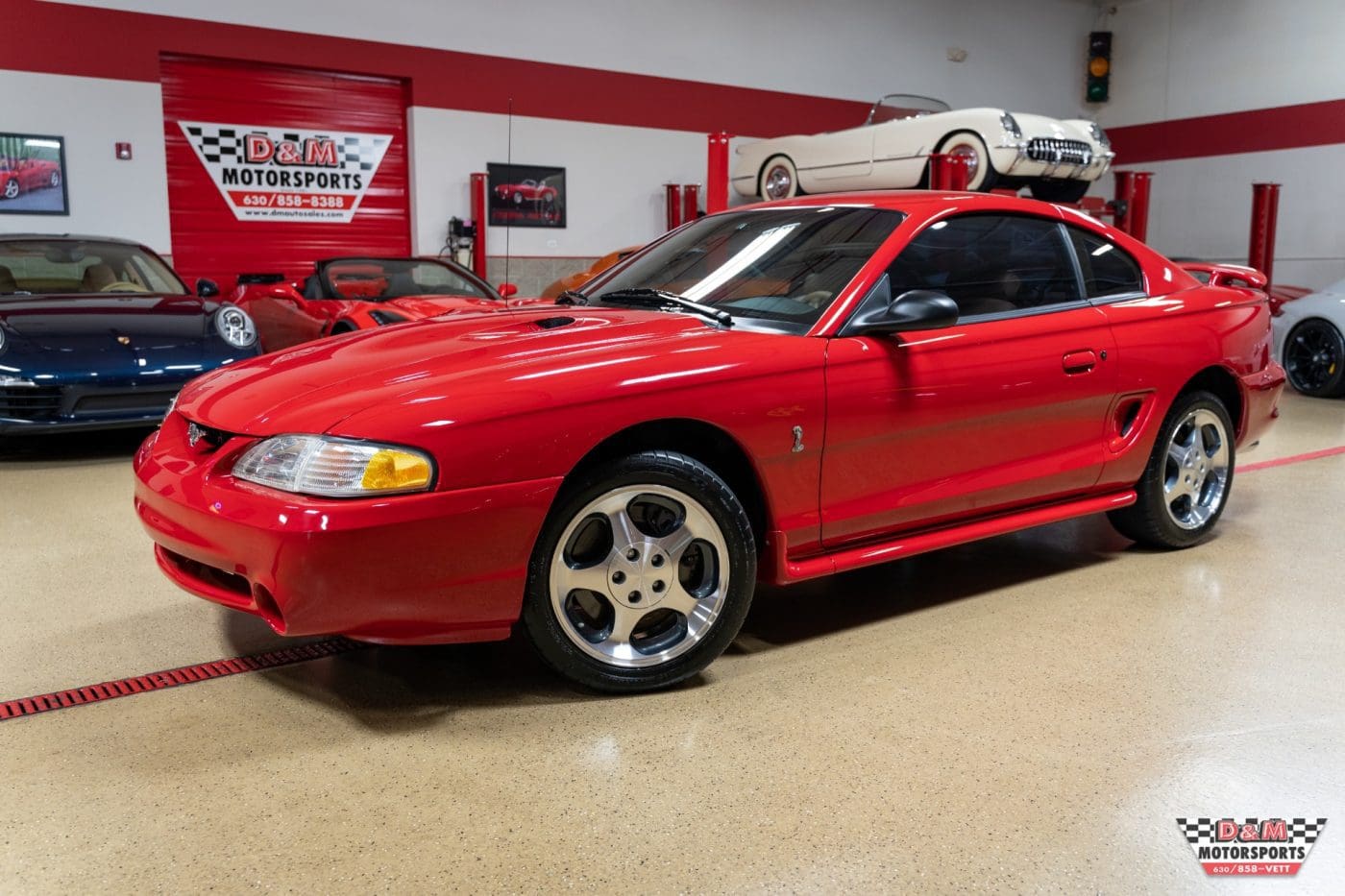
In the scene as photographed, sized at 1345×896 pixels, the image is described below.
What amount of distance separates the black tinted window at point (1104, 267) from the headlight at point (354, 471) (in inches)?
88.0

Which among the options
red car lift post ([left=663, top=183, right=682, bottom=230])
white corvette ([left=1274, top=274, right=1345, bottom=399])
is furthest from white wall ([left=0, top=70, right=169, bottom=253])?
white corvette ([left=1274, top=274, right=1345, bottom=399])

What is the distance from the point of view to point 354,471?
6.81 feet

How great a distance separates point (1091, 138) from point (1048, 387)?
7111 millimetres

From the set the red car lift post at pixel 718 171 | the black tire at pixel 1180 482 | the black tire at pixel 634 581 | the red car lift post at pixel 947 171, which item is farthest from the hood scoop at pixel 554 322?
the red car lift post at pixel 947 171

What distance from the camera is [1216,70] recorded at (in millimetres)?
14398

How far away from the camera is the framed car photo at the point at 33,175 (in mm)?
8891

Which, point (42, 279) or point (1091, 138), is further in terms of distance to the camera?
point (1091, 138)

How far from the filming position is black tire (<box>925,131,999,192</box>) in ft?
29.0

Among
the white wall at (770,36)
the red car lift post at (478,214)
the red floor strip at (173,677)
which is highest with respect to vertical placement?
the white wall at (770,36)

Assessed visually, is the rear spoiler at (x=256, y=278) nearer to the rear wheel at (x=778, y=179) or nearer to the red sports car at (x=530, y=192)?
the red sports car at (x=530, y=192)

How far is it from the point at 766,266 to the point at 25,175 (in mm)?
8646

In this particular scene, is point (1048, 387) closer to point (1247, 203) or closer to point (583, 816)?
point (583, 816)

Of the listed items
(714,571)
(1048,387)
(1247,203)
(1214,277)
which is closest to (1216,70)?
(1247,203)

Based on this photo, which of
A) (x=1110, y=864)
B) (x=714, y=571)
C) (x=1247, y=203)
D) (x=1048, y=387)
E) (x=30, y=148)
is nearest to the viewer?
(x=1110, y=864)
